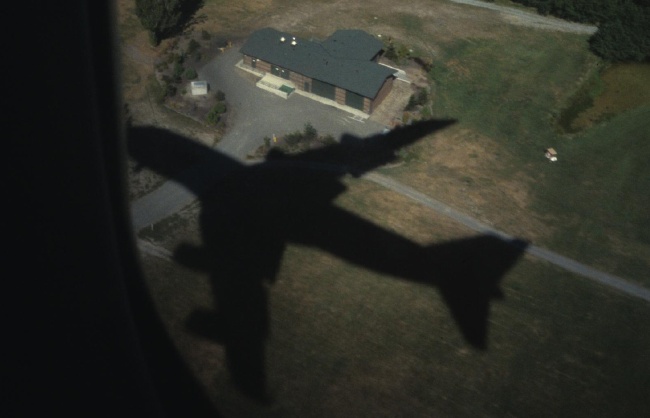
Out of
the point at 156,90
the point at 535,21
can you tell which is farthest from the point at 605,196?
the point at 156,90

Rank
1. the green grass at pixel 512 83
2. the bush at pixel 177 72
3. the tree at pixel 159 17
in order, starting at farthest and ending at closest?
1. the tree at pixel 159 17
2. the bush at pixel 177 72
3. the green grass at pixel 512 83

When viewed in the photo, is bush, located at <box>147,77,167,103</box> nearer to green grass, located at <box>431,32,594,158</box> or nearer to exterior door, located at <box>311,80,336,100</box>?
exterior door, located at <box>311,80,336,100</box>

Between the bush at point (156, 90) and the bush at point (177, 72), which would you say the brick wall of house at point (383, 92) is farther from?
the bush at point (156, 90)

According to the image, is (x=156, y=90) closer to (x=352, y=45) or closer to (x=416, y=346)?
(x=352, y=45)

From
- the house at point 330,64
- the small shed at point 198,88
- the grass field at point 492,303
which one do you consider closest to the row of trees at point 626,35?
the grass field at point 492,303

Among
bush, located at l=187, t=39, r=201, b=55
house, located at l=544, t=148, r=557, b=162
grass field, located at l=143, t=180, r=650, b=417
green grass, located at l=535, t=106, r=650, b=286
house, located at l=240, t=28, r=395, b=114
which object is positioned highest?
house, located at l=240, t=28, r=395, b=114

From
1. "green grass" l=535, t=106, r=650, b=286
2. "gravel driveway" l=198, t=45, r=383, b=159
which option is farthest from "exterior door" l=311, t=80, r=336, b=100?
"green grass" l=535, t=106, r=650, b=286
